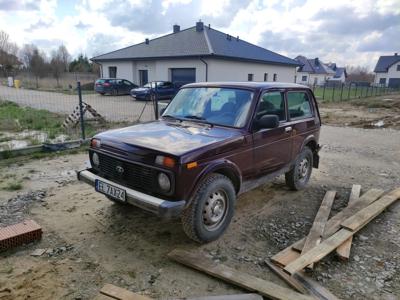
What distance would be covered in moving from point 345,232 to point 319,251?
667mm

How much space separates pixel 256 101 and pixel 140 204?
2.03m

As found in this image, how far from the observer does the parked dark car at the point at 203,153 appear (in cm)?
321

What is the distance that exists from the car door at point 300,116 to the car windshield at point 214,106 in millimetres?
1036

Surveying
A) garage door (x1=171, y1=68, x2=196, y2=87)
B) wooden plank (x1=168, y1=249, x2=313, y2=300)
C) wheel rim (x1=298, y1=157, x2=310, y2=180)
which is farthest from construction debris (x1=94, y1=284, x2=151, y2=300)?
garage door (x1=171, y1=68, x2=196, y2=87)

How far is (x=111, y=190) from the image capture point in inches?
139

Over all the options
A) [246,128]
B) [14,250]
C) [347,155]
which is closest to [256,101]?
[246,128]

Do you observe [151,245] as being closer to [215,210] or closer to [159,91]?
[215,210]

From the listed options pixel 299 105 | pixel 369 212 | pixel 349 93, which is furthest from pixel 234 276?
pixel 349 93

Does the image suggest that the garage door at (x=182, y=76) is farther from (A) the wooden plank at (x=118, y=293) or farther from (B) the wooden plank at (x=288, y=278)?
(A) the wooden plank at (x=118, y=293)

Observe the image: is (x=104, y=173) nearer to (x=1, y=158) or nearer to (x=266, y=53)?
(x=1, y=158)

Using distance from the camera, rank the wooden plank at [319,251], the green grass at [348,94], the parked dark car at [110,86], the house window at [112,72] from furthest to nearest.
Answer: the house window at [112,72], the green grass at [348,94], the parked dark car at [110,86], the wooden plank at [319,251]

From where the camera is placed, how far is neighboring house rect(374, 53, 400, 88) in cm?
6625

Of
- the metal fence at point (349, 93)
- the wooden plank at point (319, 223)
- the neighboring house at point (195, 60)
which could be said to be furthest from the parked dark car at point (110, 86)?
the wooden plank at point (319, 223)

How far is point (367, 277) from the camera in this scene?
3.14 meters
